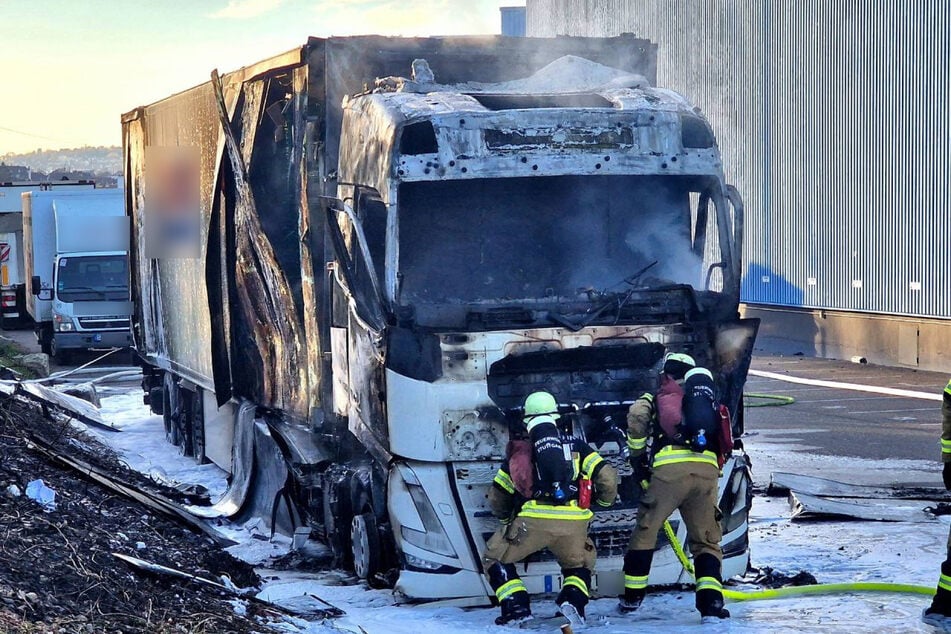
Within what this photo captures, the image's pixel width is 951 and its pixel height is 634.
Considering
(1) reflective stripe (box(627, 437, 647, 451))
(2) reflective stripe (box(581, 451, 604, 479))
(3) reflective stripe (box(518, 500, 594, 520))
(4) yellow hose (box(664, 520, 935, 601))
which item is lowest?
(4) yellow hose (box(664, 520, 935, 601))

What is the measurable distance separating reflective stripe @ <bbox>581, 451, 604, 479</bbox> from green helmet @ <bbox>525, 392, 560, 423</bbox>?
0.31 meters

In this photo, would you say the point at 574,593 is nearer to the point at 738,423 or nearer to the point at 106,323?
the point at 738,423

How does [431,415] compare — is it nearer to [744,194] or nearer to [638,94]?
[638,94]

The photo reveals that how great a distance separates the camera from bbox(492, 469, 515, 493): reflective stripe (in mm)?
7785

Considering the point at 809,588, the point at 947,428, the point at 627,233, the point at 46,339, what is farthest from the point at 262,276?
the point at 46,339

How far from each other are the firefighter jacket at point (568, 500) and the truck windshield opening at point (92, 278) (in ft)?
62.2

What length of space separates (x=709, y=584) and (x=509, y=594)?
46.4 inches

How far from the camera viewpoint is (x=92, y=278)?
84.6ft

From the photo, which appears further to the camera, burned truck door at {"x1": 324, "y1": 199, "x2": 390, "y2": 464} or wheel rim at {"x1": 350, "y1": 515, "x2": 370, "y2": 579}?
wheel rim at {"x1": 350, "y1": 515, "x2": 370, "y2": 579}

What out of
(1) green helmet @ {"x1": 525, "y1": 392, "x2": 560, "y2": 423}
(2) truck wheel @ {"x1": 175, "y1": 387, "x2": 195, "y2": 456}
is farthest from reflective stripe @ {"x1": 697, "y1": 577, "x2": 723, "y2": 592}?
(2) truck wheel @ {"x1": 175, "y1": 387, "x2": 195, "y2": 456}

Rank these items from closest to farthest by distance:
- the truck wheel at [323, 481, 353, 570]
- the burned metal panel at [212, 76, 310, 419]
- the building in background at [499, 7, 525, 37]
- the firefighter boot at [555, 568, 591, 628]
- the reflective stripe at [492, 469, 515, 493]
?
1. the firefighter boot at [555, 568, 591, 628]
2. the reflective stripe at [492, 469, 515, 493]
3. the truck wheel at [323, 481, 353, 570]
4. the burned metal panel at [212, 76, 310, 419]
5. the building in background at [499, 7, 525, 37]

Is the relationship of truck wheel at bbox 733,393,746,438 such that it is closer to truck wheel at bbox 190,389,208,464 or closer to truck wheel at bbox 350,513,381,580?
truck wheel at bbox 350,513,381,580

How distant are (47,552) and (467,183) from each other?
3.53m

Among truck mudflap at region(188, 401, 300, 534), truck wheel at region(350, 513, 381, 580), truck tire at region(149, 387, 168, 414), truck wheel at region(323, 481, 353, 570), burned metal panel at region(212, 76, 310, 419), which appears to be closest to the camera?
truck wheel at region(350, 513, 381, 580)
